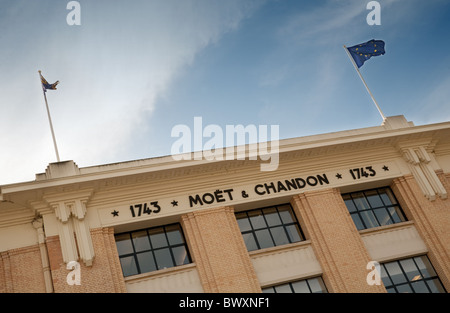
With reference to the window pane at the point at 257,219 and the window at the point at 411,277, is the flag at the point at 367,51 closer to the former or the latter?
the window pane at the point at 257,219

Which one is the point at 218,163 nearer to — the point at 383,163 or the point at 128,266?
the point at 128,266

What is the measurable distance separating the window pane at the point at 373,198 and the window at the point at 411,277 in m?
2.75

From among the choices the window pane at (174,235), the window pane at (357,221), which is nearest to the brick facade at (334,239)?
the window pane at (357,221)

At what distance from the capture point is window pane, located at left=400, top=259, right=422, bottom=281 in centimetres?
1972

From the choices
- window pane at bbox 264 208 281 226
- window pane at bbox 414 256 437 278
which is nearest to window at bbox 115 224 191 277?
window pane at bbox 264 208 281 226

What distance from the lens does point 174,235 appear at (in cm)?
1977

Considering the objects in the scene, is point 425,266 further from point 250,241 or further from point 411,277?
point 250,241

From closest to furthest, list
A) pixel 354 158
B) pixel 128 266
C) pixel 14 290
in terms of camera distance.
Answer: pixel 14 290 < pixel 128 266 < pixel 354 158

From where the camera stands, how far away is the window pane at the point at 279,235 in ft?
66.2

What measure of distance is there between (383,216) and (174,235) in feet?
30.0

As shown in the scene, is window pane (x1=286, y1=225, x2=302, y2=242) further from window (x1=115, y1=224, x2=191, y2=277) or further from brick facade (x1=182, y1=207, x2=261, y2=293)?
window (x1=115, y1=224, x2=191, y2=277)

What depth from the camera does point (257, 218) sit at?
20703 millimetres
